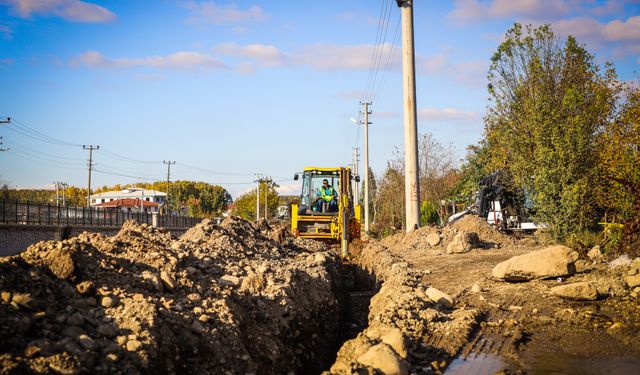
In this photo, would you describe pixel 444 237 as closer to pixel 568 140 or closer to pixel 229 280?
pixel 568 140

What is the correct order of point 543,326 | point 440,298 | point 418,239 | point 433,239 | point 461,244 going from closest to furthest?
point 543,326 → point 440,298 → point 461,244 → point 433,239 → point 418,239

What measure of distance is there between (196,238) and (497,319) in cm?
648

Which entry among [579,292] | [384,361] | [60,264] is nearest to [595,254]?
[579,292]

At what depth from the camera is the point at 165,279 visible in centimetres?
810

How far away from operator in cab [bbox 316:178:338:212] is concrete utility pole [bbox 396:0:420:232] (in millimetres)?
2717

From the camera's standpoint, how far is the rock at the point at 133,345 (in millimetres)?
5883

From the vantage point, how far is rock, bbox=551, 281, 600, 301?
9711 mm

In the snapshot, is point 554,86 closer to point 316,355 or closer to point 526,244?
point 526,244

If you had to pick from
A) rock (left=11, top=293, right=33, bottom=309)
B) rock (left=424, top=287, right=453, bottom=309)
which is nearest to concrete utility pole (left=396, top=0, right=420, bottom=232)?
rock (left=424, top=287, right=453, bottom=309)

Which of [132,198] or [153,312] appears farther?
[132,198]

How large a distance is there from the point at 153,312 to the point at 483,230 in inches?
636

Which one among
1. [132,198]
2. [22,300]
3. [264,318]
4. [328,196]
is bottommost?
[264,318]

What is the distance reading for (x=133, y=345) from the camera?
5902mm

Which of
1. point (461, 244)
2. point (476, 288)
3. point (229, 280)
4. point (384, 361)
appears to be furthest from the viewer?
point (461, 244)
